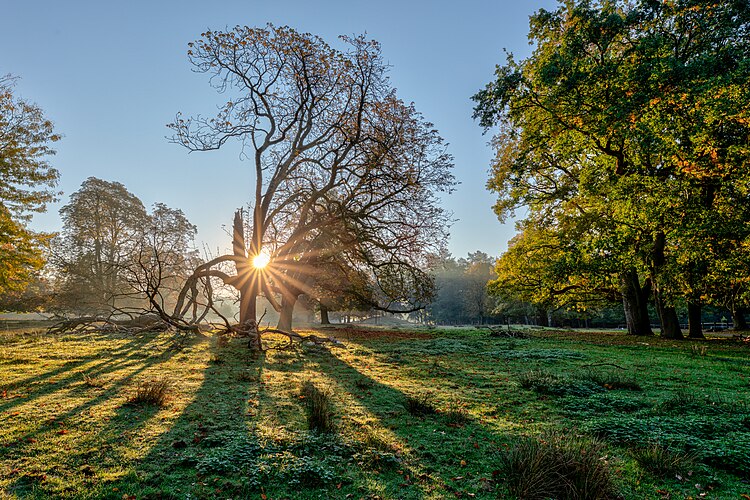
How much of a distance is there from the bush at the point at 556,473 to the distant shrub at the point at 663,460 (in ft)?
2.48

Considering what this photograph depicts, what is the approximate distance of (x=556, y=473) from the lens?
11.2 ft

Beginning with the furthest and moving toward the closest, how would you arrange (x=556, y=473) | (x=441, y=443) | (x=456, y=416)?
(x=456, y=416) → (x=441, y=443) → (x=556, y=473)

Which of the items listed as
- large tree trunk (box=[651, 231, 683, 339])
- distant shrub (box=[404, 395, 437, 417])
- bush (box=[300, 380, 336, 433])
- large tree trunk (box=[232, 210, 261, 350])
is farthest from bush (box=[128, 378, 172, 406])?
large tree trunk (box=[651, 231, 683, 339])

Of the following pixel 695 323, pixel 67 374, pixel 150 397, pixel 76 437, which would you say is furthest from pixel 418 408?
pixel 695 323

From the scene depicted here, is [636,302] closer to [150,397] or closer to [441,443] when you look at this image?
[441,443]

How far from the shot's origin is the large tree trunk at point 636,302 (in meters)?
21.2

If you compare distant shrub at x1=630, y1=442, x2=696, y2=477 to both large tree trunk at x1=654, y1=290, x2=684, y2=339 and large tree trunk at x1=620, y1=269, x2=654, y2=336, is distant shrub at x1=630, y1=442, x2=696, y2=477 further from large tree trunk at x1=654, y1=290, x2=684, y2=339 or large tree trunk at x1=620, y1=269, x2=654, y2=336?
large tree trunk at x1=620, y1=269, x2=654, y2=336

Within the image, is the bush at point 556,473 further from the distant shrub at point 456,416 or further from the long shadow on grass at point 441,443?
the distant shrub at point 456,416

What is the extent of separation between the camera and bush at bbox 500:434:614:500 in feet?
10.9

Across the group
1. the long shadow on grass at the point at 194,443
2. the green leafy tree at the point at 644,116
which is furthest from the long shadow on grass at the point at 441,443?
the green leafy tree at the point at 644,116

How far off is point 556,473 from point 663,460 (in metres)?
1.53

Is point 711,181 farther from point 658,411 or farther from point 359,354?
point 359,354

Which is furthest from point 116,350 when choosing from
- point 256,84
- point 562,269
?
point 562,269

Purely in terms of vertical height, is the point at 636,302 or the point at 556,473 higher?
the point at 636,302
